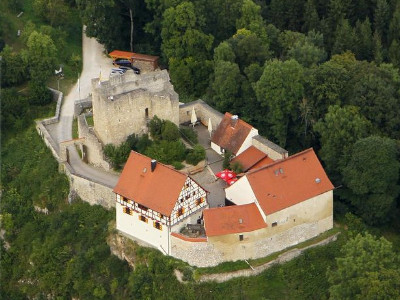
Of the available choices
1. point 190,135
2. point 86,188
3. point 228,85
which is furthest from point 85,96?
point 86,188

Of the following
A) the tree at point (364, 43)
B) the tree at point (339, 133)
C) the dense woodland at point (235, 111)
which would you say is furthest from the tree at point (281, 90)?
the tree at point (364, 43)

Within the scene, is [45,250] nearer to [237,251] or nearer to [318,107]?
[237,251]

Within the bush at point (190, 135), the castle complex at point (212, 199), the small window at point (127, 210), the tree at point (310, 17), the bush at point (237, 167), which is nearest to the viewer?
the castle complex at point (212, 199)

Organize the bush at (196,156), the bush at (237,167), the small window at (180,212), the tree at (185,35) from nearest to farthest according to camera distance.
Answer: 1. the small window at (180,212)
2. the bush at (237,167)
3. the bush at (196,156)
4. the tree at (185,35)

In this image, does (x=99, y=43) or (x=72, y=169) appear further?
(x=99, y=43)

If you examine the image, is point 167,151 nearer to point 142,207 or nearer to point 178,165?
point 178,165

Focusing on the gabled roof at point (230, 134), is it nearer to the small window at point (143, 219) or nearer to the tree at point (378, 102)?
the tree at point (378, 102)

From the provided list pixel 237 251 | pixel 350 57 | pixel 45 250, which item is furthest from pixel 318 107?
pixel 45 250
